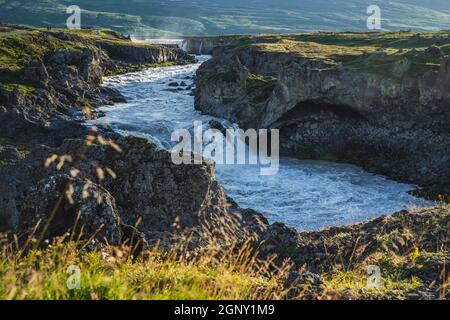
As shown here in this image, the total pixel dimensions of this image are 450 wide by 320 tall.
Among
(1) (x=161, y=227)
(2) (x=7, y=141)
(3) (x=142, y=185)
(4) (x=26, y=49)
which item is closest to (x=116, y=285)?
(1) (x=161, y=227)

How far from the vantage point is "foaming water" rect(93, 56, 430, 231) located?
31.6m

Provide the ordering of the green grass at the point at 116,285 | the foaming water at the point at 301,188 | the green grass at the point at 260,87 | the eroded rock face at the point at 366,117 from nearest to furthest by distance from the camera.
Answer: the green grass at the point at 116,285
the foaming water at the point at 301,188
the eroded rock face at the point at 366,117
the green grass at the point at 260,87

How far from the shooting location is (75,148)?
18016mm

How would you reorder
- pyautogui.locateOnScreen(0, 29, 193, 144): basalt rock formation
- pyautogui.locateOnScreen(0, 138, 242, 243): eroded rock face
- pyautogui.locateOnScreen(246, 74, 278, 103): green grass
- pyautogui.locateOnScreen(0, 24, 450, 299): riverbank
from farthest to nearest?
pyautogui.locateOnScreen(246, 74, 278, 103): green grass, pyautogui.locateOnScreen(0, 29, 193, 144): basalt rock formation, pyautogui.locateOnScreen(0, 138, 242, 243): eroded rock face, pyautogui.locateOnScreen(0, 24, 450, 299): riverbank

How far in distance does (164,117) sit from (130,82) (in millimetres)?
29290

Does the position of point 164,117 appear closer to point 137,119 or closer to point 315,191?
point 137,119

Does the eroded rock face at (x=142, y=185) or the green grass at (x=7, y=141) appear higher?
the eroded rock face at (x=142, y=185)

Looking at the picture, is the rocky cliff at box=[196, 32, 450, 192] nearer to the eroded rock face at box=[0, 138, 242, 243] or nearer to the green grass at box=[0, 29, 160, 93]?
the green grass at box=[0, 29, 160, 93]

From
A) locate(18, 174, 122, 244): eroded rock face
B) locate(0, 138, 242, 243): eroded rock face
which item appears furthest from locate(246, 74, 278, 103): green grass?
locate(18, 174, 122, 244): eroded rock face

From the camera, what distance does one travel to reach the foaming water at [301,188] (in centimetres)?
3161

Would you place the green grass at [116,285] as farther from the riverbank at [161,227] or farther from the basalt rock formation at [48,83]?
the basalt rock formation at [48,83]

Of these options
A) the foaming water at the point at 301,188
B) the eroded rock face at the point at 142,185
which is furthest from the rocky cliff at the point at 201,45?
the eroded rock face at the point at 142,185
